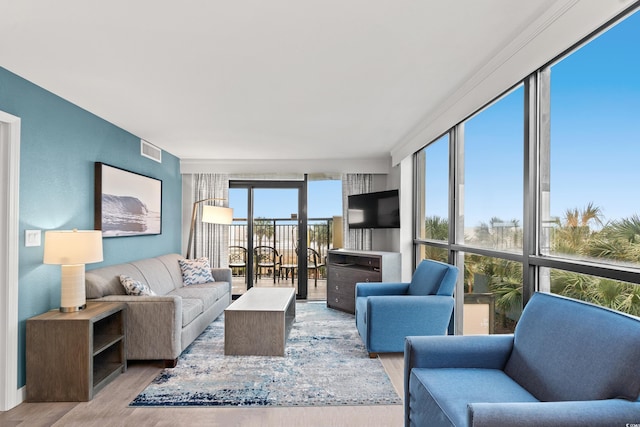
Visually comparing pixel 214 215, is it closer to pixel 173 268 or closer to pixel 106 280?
pixel 173 268

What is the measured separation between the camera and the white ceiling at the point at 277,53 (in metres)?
1.98

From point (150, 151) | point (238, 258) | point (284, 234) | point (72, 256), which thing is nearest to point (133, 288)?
point (72, 256)

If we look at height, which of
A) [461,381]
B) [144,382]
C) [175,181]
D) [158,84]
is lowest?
[144,382]

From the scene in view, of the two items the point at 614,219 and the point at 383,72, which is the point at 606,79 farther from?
the point at 383,72

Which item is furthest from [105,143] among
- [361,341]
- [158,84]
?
[361,341]

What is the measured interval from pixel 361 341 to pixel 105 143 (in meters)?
3.42

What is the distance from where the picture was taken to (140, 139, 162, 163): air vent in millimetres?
5008

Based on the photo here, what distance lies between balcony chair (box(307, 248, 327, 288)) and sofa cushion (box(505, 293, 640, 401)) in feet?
14.8

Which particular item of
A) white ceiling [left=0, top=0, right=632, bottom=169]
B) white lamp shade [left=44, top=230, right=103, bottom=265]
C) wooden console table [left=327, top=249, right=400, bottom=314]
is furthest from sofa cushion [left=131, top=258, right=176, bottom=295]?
wooden console table [left=327, top=249, right=400, bottom=314]

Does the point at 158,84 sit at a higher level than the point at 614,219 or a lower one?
higher

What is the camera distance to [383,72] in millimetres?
2814

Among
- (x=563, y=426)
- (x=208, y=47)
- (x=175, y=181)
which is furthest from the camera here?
(x=175, y=181)

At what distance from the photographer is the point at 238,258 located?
6633 millimetres

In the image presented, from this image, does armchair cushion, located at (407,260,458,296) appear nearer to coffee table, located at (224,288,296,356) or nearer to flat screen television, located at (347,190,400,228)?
coffee table, located at (224,288,296,356)
